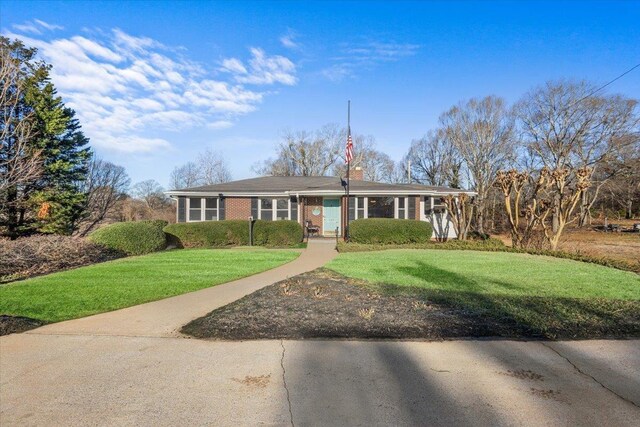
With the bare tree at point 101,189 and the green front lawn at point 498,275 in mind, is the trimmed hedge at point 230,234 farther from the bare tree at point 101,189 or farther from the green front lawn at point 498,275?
the bare tree at point 101,189

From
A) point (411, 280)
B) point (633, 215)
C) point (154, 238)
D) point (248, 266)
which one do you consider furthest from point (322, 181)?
point (633, 215)

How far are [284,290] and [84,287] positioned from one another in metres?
4.00

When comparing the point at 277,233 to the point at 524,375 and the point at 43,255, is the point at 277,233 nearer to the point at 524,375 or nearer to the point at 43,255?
the point at 43,255

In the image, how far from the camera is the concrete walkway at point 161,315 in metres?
4.43

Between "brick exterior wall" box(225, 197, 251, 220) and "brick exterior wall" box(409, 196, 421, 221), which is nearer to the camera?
"brick exterior wall" box(409, 196, 421, 221)

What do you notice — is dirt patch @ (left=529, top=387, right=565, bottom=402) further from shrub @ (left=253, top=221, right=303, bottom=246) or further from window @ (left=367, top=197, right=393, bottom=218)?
window @ (left=367, top=197, right=393, bottom=218)

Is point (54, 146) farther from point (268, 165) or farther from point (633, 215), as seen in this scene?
point (633, 215)

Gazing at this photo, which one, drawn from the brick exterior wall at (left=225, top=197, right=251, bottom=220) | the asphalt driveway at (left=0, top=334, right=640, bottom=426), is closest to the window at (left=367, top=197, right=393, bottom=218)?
the brick exterior wall at (left=225, top=197, right=251, bottom=220)

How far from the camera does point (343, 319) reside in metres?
4.73

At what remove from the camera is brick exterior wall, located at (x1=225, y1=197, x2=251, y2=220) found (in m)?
19.7

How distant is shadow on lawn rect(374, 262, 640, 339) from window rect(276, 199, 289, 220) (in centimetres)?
1348

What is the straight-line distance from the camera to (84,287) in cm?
693

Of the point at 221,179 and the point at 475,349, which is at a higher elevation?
the point at 221,179

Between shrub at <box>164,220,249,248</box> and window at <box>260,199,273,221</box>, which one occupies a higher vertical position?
window at <box>260,199,273,221</box>
